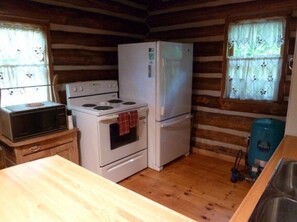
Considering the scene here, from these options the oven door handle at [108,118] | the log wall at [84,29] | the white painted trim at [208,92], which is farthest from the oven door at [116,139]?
the white painted trim at [208,92]

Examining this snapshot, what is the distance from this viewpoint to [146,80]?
3.02m

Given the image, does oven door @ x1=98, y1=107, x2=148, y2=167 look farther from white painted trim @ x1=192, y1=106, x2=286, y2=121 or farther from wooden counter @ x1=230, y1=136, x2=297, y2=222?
wooden counter @ x1=230, y1=136, x2=297, y2=222

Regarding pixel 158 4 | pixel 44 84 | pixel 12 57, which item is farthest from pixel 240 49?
pixel 12 57

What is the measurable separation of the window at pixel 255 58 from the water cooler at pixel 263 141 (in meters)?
0.43

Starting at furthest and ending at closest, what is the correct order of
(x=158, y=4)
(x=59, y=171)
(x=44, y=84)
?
(x=158, y=4), (x=44, y=84), (x=59, y=171)

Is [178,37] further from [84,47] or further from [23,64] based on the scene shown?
[23,64]

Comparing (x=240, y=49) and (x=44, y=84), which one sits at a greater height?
(x=240, y=49)

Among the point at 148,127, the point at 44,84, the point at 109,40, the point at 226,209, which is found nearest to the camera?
the point at 226,209

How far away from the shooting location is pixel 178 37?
365 cm

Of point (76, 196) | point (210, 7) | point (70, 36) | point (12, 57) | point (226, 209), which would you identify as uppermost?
point (210, 7)

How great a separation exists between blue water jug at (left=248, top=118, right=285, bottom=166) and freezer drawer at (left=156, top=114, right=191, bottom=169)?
975mm

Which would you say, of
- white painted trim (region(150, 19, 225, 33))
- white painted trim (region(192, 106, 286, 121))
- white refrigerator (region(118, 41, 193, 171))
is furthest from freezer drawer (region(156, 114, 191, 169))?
white painted trim (region(150, 19, 225, 33))

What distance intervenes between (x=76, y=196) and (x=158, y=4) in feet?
11.4

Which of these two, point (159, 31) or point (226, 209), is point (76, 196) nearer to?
point (226, 209)
